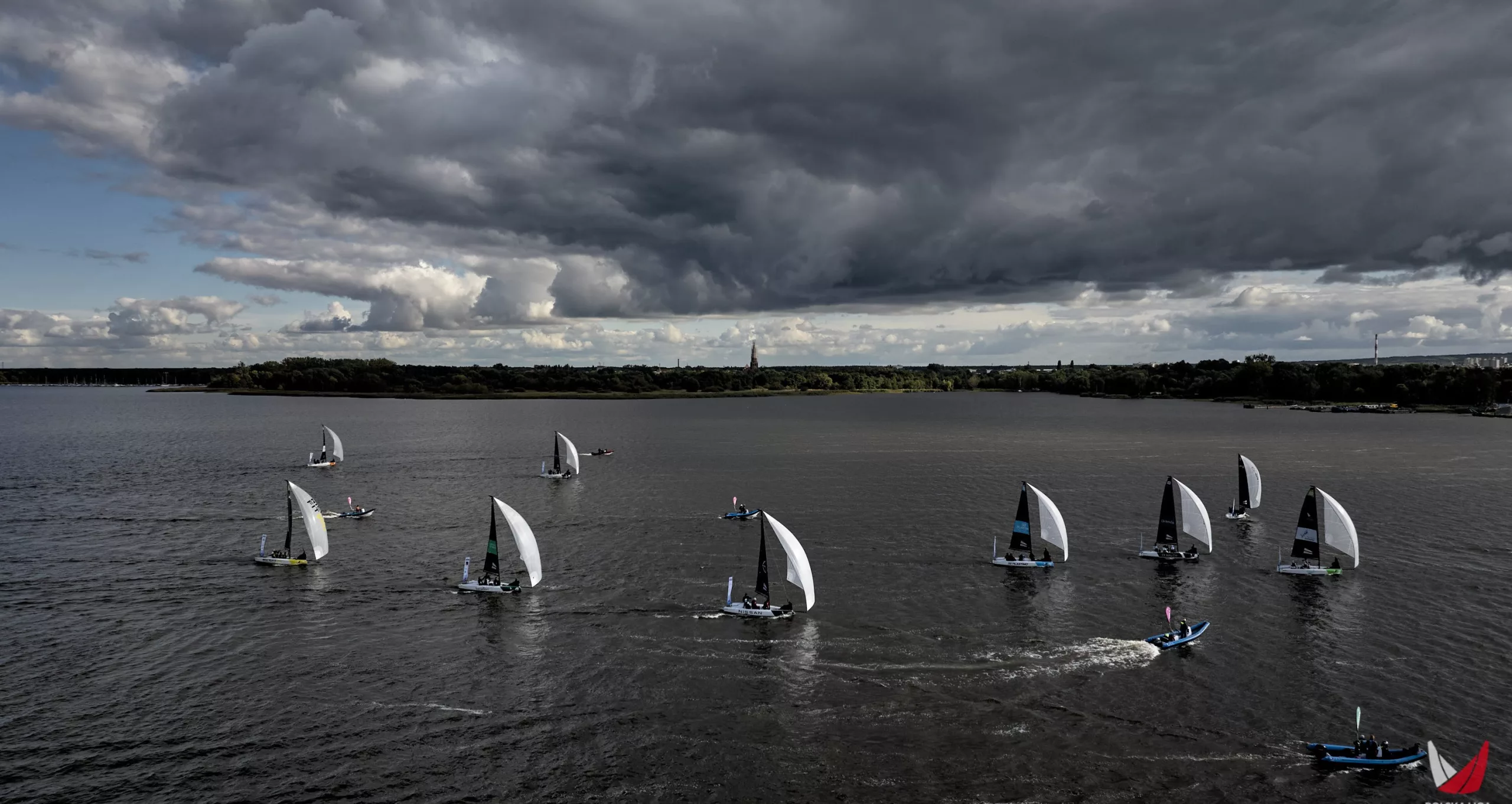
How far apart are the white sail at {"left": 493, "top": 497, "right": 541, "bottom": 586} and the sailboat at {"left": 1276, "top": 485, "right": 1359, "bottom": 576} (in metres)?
61.7

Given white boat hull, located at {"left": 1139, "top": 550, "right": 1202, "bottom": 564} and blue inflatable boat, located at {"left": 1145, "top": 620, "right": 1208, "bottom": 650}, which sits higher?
white boat hull, located at {"left": 1139, "top": 550, "right": 1202, "bottom": 564}

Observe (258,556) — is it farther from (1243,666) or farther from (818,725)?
(1243,666)

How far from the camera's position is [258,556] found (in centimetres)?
7394

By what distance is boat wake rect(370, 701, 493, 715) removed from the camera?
43156 millimetres

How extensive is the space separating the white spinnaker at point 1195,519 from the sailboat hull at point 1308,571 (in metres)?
6.57

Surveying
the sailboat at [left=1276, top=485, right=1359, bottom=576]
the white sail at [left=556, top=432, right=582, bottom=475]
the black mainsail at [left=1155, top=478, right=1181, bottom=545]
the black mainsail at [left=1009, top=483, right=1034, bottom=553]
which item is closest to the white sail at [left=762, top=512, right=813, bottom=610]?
the black mainsail at [left=1009, top=483, right=1034, bottom=553]

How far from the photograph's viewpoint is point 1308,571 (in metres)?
69.1

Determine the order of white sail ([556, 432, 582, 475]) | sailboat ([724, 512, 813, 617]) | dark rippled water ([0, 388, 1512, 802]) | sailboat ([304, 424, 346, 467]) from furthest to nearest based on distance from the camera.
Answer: sailboat ([304, 424, 346, 467]) → white sail ([556, 432, 582, 475]) → sailboat ([724, 512, 813, 617]) → dark rippled water ([0, 388, 1512, 802])

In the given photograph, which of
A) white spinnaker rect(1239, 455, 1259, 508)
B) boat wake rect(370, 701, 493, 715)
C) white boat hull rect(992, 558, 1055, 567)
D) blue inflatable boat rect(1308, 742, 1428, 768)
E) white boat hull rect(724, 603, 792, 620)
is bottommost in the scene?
boat wake rect(370, 701, 493, 715)

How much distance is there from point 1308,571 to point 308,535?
85.7 metres

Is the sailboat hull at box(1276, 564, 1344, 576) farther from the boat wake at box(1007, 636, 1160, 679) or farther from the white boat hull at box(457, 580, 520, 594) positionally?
the white boat hull at box(457, 580, 520, 594)

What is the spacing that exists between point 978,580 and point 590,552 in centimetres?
3507

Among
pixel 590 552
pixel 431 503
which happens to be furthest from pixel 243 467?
pixel 590 552

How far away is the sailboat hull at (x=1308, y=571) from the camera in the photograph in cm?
6894
